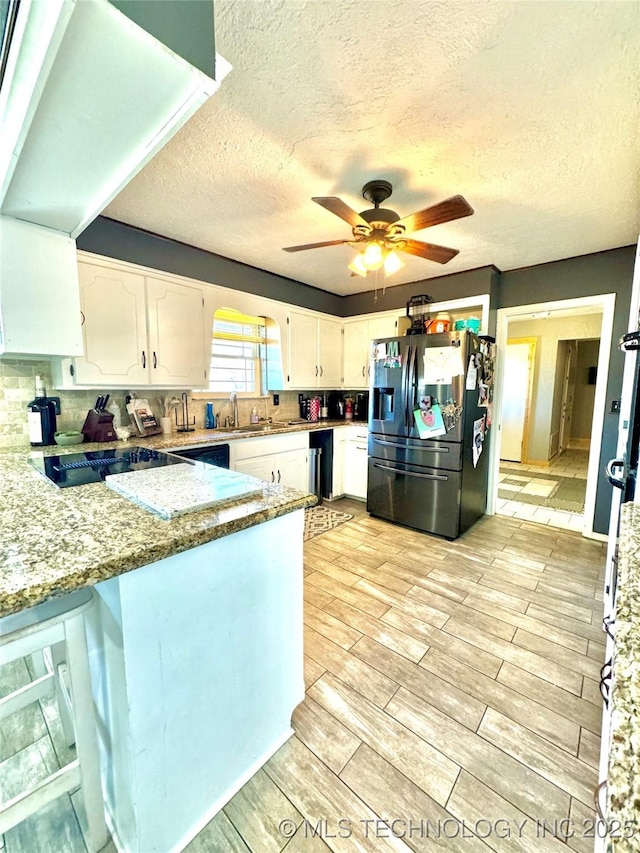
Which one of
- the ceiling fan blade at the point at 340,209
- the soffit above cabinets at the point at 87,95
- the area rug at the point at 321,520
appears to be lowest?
the area rug at the point at 321,520

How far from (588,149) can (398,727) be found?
2688 millimetres

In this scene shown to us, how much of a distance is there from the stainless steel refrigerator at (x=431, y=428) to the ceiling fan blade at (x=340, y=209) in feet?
4.30

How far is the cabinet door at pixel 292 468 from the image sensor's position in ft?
10.5

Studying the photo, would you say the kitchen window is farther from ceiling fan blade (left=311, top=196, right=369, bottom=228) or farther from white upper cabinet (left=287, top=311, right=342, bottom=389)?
ceiling fan blade (left=311, top=196, right=369, bottom=228)

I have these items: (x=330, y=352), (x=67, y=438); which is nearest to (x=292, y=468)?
(x=330, y=352)

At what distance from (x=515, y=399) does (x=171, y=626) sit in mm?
6143

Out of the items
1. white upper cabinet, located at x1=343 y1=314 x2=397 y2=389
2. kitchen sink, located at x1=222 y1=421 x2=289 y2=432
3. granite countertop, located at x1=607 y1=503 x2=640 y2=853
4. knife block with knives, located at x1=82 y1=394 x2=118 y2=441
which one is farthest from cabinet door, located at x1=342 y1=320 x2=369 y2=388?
granite countertop, located at x1=607 y1=503 x2=640 y2=853

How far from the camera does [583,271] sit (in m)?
2.89

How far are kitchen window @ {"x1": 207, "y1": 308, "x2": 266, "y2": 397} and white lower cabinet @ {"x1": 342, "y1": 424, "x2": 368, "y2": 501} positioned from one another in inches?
44.3

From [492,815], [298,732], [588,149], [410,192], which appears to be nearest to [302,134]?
[410,192]

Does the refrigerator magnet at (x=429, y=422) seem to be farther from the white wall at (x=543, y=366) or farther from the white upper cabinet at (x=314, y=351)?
the white wall at (x=543, y=366)

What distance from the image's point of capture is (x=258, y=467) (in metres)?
3.00

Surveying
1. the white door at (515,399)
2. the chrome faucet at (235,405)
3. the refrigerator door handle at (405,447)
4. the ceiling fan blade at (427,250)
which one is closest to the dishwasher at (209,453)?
the chrome faucet at (235,405)

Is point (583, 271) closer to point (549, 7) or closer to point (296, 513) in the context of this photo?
point (549, 7)
